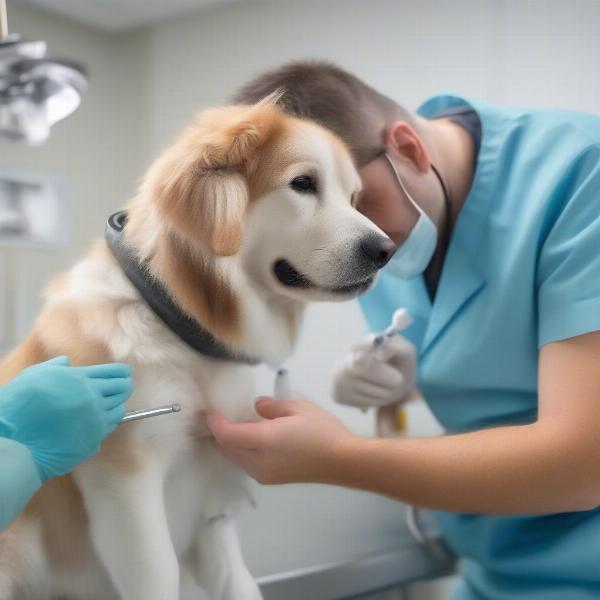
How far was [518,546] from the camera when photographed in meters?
0.95

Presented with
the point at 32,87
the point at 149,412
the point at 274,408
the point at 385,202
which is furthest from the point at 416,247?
the point at 32,87

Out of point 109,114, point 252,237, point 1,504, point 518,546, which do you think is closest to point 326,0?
point 109,114

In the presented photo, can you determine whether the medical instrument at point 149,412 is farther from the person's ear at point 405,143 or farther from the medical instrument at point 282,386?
the person's ear at point 405,143

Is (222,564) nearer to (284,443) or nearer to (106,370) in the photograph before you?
(284,443)

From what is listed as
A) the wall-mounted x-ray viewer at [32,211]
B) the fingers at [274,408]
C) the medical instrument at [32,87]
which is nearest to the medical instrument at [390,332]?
the fingers at [274,408]

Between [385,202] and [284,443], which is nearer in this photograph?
[284,443]

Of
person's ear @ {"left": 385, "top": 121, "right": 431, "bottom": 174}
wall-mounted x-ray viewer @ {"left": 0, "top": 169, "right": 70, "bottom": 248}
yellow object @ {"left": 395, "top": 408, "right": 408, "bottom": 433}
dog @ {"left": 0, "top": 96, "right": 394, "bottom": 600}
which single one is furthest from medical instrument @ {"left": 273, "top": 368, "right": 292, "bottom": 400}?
wall-mounted x-ray viewer @ {"left": 0, "top": 169, "right": 70, "bottom": 248}

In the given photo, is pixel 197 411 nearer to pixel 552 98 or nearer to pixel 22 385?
pixel 22 385

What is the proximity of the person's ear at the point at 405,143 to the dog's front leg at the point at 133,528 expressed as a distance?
A: 472 mm

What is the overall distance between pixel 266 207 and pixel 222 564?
383 millimetres

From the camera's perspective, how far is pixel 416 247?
894 millimetres

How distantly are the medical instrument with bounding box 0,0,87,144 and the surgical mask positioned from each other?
44 cm

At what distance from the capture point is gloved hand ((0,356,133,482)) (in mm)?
572

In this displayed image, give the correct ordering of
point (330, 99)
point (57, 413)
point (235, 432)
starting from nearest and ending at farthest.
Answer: point (57, 413), point (235, 432), point (330, 99)
